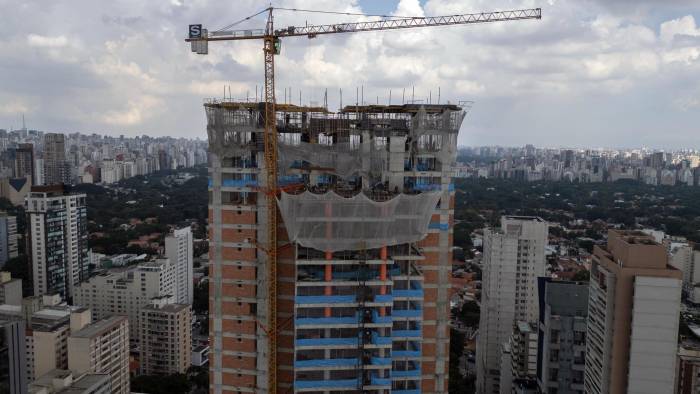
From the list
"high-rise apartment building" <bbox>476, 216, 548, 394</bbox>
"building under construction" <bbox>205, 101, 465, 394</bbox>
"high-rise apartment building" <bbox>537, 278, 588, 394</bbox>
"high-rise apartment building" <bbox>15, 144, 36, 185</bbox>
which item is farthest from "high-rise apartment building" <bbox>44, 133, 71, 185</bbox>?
"high-rise apartment building" <bbox>537, 278, 588, 394</bbox>

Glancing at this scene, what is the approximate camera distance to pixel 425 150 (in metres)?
6.93

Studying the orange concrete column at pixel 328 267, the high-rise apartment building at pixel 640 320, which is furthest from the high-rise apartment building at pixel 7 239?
the high-rise apartment building at pixel 640 320

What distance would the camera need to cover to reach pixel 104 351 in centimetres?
1192

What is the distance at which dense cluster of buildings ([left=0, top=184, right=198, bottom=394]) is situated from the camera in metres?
10.3

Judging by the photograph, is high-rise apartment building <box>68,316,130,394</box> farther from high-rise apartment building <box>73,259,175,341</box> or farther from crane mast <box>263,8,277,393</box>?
crane mast <box>263,8,277,393</box>

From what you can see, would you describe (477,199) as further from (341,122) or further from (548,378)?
(341,122)

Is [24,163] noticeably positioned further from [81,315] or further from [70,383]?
[70,383]

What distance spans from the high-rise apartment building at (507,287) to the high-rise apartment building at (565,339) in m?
4.36

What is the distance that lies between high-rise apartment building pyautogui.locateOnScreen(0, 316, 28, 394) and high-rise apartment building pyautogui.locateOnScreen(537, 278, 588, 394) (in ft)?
27.0

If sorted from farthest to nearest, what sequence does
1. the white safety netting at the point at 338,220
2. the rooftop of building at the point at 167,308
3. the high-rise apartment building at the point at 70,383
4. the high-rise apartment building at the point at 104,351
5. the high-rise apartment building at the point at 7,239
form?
the high-rise apartment building at the point at 7,239
the rooftop of building at the point at 167,308
the high-rise apartment building at the point at 104,351
the high-rise apartment building at the point at 70,383
the white safety netting at the point at 338,220

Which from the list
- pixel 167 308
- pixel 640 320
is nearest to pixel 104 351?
pixel 167 308

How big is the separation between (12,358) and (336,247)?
16.4ft

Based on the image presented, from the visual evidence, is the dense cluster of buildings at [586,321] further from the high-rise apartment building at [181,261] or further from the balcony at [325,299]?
the high-rise apartment building at [181,261]

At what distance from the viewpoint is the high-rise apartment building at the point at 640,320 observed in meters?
7.00
